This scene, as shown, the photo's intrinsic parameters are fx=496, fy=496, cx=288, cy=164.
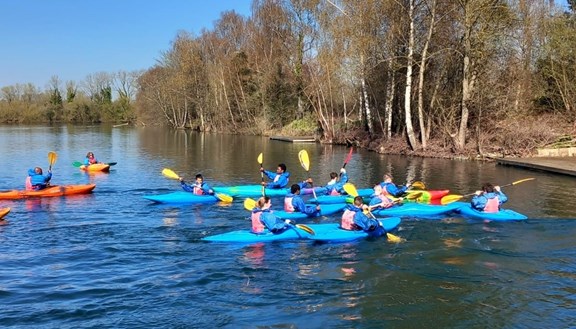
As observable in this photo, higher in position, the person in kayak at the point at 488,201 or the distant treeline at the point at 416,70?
the distant treeline at the point at 416,70

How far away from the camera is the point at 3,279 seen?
8.57m

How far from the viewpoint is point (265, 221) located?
10.7m

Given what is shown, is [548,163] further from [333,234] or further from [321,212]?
[333,234]

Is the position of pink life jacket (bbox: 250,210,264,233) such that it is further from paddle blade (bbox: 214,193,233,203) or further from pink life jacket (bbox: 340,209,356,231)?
paddle blade (bbox: 214,193,233,203)

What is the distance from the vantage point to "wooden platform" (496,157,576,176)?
20.7 meters

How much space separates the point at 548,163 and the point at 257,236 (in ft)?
56.3

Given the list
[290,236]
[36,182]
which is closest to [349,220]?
[290,236]

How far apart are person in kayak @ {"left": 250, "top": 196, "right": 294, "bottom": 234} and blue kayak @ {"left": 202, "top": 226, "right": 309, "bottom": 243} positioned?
0.32 ft

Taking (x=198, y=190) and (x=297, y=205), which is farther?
(x=198, y=190)

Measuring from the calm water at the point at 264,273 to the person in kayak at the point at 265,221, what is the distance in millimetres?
414

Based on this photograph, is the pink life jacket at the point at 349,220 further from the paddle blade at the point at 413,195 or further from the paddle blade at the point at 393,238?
the paddle blade at the point at 413,195

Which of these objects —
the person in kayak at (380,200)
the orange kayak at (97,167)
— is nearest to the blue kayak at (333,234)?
the person in kayak at (380,200)

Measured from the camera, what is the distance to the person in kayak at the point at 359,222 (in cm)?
1101

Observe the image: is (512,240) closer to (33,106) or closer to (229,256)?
(229,256)
